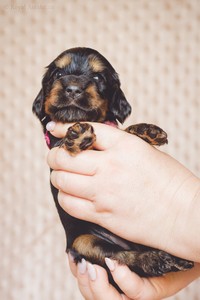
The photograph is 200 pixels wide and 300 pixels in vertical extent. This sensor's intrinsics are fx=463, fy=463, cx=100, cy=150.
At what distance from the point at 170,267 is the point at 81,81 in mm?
599

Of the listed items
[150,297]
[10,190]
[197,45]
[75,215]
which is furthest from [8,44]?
[150,297]

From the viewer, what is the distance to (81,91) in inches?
53.8

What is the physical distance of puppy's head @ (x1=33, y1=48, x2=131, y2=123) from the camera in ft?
4.52

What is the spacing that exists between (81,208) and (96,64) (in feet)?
1.61

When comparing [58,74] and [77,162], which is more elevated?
[58,74]

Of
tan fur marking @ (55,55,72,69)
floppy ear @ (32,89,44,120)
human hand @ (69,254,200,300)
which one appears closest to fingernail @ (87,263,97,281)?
human hand @ (69,254,200,300)

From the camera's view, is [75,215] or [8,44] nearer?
[75,215]

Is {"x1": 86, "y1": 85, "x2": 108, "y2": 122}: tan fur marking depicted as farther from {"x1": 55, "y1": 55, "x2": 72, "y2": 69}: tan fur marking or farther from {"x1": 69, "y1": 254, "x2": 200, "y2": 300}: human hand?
{"x1": 69, "y1": 254, "x2": 200, "y2": 300}: human hand

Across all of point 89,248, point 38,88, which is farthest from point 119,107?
point 38,88

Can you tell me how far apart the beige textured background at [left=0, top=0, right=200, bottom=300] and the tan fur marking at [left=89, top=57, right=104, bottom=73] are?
1.00 metres

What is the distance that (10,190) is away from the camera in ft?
8.31

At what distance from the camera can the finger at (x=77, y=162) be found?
126cm

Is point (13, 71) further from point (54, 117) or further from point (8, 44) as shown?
point (54, 117)

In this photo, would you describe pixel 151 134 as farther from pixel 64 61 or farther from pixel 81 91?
pixel 64 61
